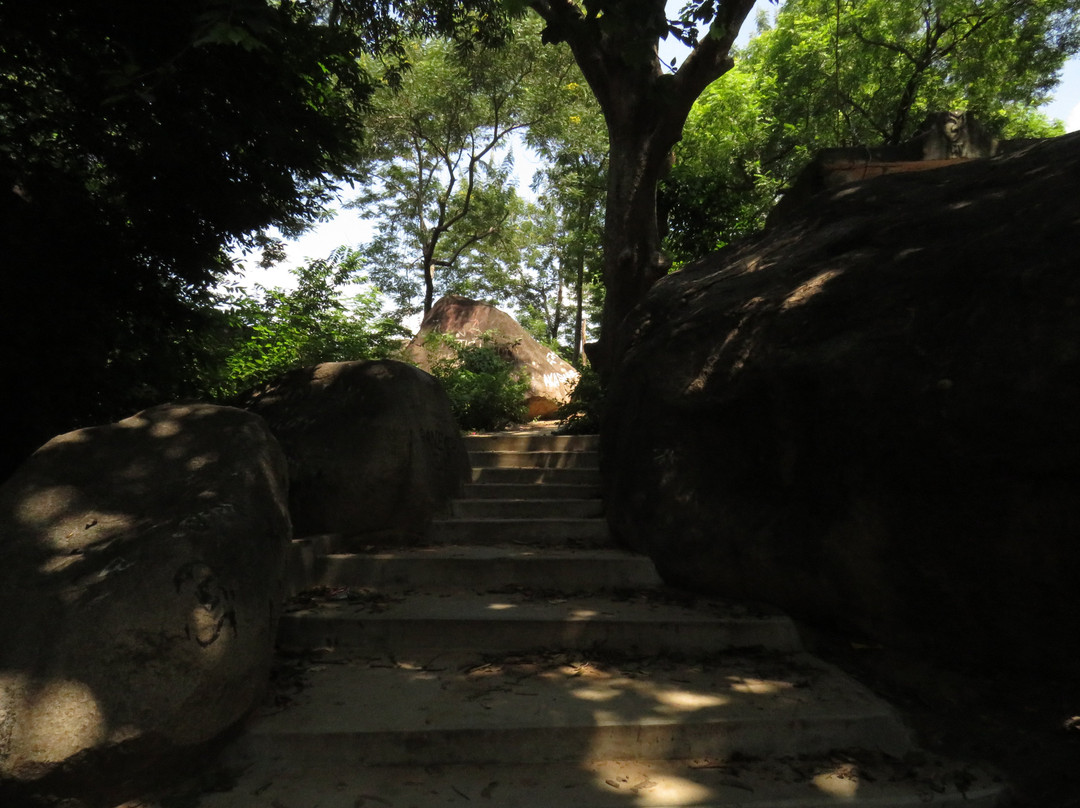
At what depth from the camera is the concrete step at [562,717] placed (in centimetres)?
279

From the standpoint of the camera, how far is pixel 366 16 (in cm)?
812

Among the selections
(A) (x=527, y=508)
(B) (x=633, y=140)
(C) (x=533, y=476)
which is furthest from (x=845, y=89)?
(A) (x=527, y=508)

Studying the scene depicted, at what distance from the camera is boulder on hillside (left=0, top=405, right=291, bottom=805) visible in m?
2.37

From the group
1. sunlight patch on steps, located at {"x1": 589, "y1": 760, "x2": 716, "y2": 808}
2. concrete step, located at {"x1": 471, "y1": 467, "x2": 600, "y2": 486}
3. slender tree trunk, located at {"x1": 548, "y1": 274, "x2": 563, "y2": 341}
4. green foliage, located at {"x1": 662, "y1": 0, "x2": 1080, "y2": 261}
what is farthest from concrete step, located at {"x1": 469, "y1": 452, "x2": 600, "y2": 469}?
slender tree trunk, located at {"x1": 548, "y1": 274, "x2": 563, "y2": 341}

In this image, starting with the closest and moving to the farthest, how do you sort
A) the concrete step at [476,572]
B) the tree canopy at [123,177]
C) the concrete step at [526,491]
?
the concrete step at [476,572] < the tree canopy at [123,177] < the concrete step at [526,491]

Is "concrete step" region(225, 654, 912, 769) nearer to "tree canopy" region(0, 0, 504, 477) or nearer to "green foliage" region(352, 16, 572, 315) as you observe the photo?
"tree canopy" region(0, 0, 504, 477)

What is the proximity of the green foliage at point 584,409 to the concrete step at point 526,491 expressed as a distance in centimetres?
168

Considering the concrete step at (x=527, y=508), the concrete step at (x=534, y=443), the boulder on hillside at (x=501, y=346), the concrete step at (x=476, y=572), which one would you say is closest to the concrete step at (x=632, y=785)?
the concrete step at (x=476, y=572)

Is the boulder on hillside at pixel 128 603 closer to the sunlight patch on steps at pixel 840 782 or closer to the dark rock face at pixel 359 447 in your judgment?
the dark rock face at pixel 359 447

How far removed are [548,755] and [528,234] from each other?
30.9 metres

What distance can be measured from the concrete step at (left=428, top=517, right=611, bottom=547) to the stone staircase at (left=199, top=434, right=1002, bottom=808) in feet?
2.31

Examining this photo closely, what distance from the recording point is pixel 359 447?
5070 millimetres

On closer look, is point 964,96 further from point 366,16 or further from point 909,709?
point 909,709

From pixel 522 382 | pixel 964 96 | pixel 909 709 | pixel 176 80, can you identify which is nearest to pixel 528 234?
pixel 964 96
